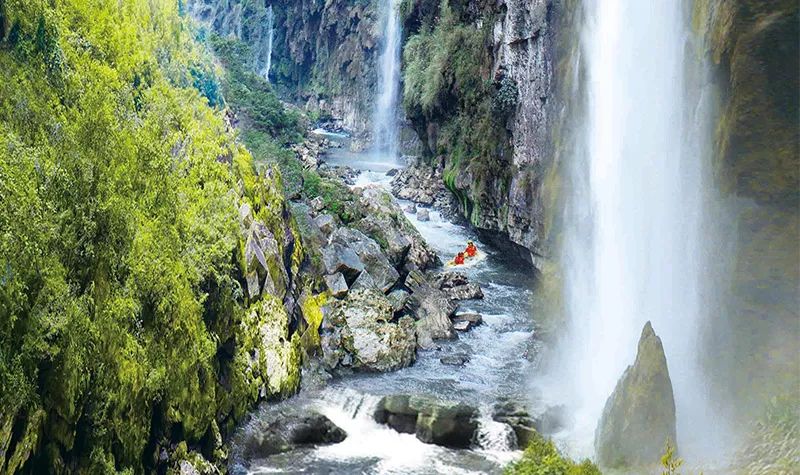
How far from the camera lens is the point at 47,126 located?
33.0 feet

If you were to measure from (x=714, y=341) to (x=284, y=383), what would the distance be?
955cm

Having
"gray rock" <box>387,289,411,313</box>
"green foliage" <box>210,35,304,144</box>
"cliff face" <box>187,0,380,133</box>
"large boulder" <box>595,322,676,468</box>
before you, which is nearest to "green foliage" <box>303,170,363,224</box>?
"gray rock" <box>387,289,411,313</box>

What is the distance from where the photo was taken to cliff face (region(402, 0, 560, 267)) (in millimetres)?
24125

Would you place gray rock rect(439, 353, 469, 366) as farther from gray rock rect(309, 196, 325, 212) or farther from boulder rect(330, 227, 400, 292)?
gray rock rect(309, 196, 325, 212)

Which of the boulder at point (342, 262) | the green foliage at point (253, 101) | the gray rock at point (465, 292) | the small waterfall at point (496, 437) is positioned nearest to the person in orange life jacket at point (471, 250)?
the gray rock at point (465, 292)

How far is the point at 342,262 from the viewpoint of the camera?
2195 centimetres

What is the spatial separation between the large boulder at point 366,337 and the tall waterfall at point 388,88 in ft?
112

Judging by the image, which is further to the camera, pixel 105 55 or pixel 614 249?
pixel 614 249

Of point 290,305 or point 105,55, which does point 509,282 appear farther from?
point 105,55

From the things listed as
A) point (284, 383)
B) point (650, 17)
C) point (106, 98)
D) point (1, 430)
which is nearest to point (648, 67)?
point (650, 17)

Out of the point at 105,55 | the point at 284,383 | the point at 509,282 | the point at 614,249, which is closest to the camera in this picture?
the point at 105,55

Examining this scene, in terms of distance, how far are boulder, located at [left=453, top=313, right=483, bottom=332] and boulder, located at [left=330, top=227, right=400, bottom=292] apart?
249 cm

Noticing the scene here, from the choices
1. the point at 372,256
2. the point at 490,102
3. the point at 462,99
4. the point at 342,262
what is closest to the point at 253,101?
the point at 462,99

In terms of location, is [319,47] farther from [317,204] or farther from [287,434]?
[287,434]
